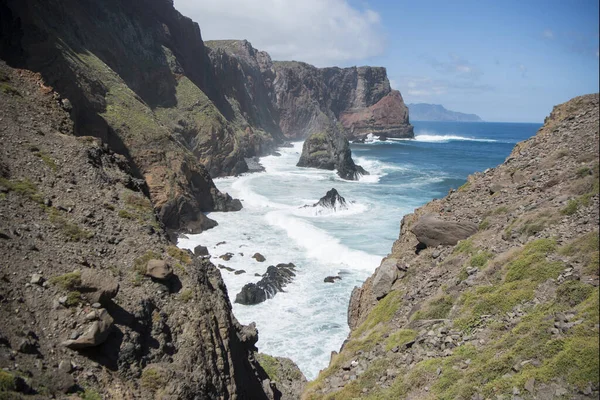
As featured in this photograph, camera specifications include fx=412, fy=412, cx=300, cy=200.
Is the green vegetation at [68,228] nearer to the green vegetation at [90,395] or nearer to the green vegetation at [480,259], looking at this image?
the green vegetation at [90,395]

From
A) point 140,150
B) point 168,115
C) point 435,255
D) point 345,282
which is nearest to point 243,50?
point 168,115

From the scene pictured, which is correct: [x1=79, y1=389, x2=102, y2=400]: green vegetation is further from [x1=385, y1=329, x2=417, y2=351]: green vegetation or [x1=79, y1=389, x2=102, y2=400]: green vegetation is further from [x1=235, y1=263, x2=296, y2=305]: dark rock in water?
[x1=235, y1=263, x2=296, y2=305]: dark rock in water

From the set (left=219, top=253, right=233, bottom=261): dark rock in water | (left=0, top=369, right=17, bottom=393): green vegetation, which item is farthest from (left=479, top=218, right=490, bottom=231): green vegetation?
(left=219, top=253, right=233, bottom=261): dark rock in water

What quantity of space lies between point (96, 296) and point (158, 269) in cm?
215

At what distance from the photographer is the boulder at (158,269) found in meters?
12.7

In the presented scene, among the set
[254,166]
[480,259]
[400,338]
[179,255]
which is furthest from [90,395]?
[254,166]

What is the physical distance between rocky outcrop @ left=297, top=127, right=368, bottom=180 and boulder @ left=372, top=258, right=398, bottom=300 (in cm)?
5746

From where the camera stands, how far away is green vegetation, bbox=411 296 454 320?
37.2 feet

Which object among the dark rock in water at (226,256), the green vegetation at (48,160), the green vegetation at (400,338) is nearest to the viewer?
the green vegetation at (400,338)

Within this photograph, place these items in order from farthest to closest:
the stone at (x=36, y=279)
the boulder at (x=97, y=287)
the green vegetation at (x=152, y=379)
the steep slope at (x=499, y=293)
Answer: the boulder at (x=97, y=287) < the stone at (x=36, y=279) < the green vegetation at (x=152, y=379) < the steep slope at (x=499, y=293)

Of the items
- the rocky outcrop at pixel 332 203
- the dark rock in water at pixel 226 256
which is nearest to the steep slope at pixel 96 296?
the dark rock in water at pixel 226 256

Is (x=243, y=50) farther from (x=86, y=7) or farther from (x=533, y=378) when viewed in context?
(x=533, y=378)

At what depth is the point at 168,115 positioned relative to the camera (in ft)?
194

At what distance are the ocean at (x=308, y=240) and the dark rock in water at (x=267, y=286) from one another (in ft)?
Answer: 1.34
